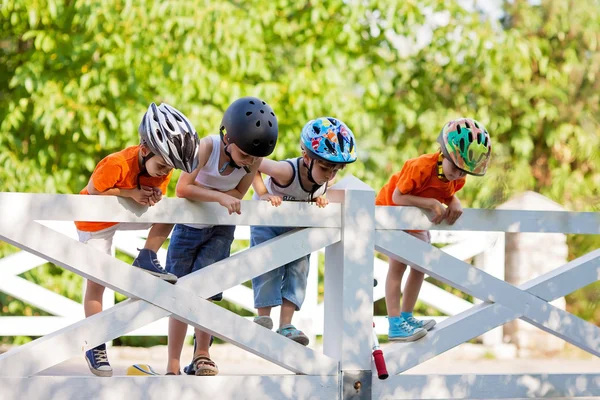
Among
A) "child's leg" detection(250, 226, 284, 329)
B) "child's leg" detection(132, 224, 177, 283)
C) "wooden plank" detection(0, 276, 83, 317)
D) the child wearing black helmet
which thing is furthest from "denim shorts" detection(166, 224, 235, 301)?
"wooden plank" detection(0, 276, 83, 317)

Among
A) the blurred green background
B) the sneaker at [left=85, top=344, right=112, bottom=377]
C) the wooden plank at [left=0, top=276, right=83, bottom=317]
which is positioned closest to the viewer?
the sneaker at [left=85, top=344, right=112, bottom=377]

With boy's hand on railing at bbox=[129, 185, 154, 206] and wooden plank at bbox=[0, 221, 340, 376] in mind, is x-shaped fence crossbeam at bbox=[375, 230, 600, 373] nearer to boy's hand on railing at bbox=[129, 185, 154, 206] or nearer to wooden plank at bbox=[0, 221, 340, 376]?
wooden plank at bbox=[0, 221, 340, 376]

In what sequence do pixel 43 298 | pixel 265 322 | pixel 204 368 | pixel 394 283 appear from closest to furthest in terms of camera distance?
1. pixel 204 368
2. pixel 265 322
3. pixel 394 283
4. pixel 43 298

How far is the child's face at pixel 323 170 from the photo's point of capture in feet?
14.7

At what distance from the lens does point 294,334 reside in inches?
175

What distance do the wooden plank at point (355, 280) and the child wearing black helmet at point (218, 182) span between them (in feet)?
1.58

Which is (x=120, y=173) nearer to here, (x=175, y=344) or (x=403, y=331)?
(x=175, y=344)

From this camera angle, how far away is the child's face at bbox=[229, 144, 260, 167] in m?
4.27

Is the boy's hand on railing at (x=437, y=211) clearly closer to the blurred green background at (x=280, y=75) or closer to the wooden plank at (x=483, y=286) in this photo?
the wooden plank at (x=483, y=286)

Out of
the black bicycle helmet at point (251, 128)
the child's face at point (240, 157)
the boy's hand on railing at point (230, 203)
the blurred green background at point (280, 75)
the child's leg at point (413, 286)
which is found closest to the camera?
the boy's hand on railing at point (230, 203)

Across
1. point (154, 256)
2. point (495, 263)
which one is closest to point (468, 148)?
point (154, 256)

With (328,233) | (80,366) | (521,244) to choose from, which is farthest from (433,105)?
(328,233)

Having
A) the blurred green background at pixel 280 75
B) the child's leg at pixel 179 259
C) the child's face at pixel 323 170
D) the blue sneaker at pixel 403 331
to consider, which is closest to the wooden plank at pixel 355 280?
the child's face at pixel 323 170

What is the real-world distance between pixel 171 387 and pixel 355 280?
3.28 ft
